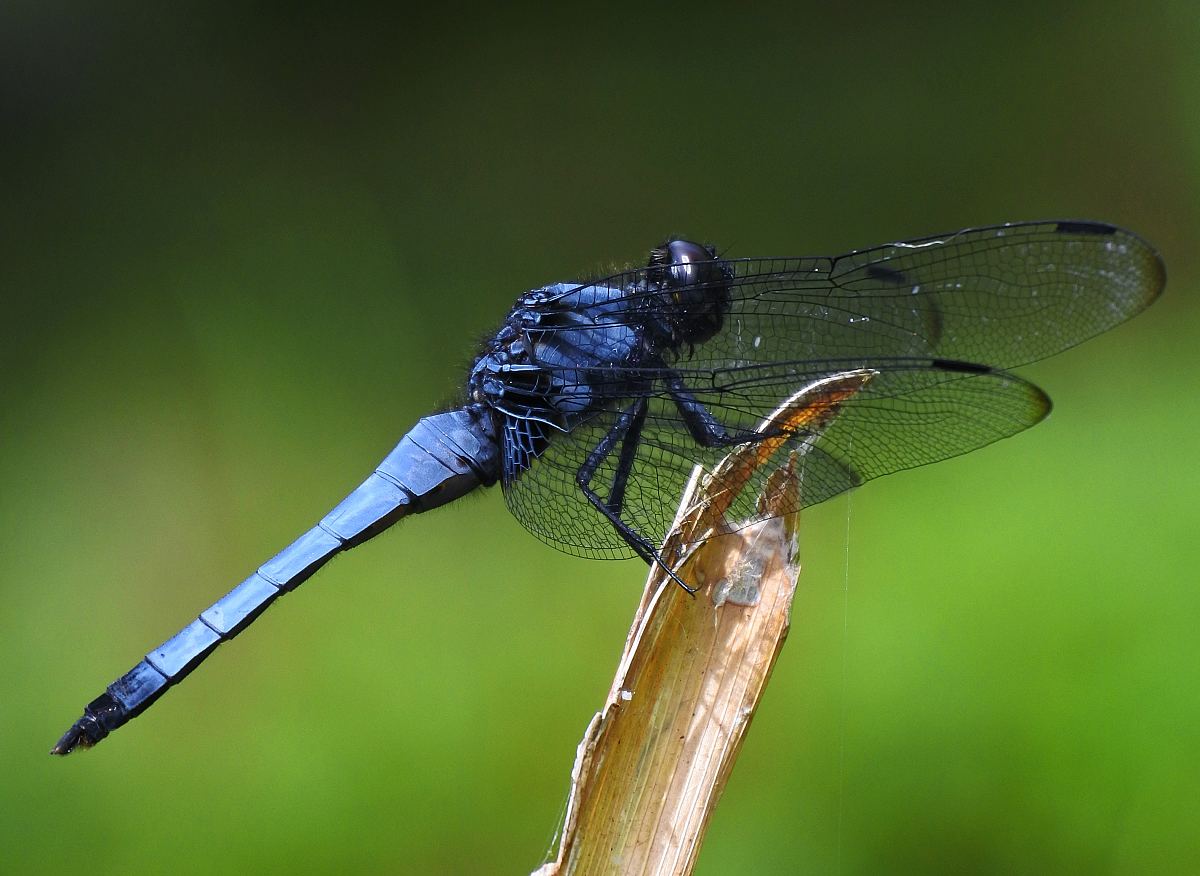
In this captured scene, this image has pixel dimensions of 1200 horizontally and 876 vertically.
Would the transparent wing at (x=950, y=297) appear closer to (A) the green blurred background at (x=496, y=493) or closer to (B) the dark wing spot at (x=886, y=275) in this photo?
(B) the dark wing spot at (x=886, y=275)

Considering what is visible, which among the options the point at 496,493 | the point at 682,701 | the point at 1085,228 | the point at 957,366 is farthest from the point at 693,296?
the point at 496,493

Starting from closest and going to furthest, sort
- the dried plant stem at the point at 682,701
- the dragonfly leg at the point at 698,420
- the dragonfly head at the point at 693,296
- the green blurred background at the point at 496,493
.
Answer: the dried plant stem at the point at 682,701 < the dragonfly leg at the point at 698,420 < the dragonfly head at the point at 693,296 < the green blurred background at the point at 496,493

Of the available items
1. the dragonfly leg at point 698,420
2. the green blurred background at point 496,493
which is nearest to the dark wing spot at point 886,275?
the dragonfly leg at point 698,420

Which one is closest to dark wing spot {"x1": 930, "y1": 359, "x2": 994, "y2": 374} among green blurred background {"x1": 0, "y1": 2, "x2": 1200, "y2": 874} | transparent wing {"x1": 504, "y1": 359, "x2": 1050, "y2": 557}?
transparent wing {"x1": 504, "y1": 359, "x2": 1050, "y2": 557}

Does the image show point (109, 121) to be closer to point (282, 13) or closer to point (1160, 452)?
point (282, 13)

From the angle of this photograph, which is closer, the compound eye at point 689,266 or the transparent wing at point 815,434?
the transparent wing at point 815,434

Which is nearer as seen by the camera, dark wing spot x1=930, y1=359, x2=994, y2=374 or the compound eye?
dark wing spot x1=930, y1=359, x2=994, y2=374

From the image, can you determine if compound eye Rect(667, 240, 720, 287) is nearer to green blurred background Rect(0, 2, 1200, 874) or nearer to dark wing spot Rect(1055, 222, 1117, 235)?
dark wing spot Rect(1055, 222, 1117, 235)

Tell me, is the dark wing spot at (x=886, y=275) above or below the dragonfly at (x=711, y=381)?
above
